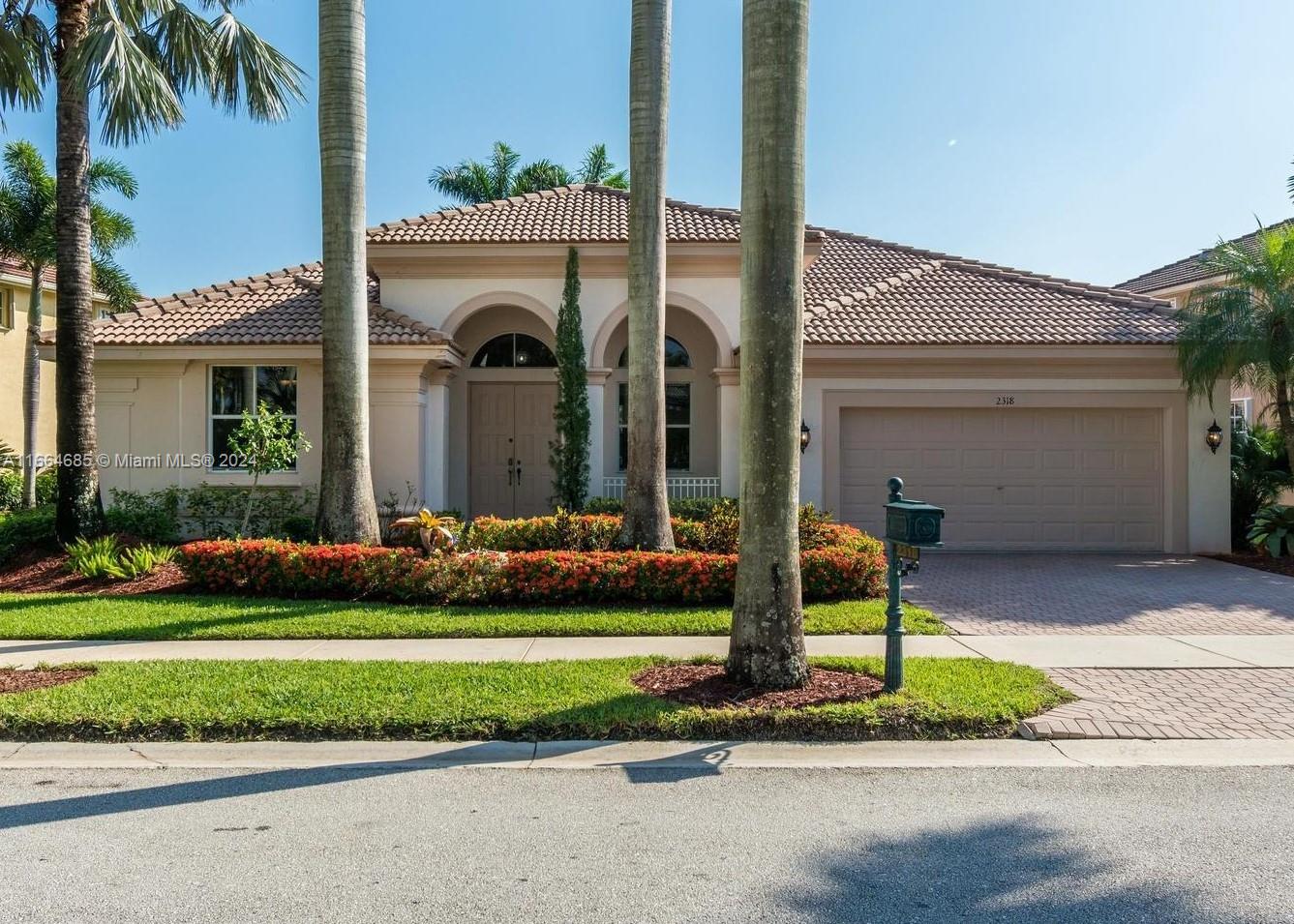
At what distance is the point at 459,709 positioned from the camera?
621 cm

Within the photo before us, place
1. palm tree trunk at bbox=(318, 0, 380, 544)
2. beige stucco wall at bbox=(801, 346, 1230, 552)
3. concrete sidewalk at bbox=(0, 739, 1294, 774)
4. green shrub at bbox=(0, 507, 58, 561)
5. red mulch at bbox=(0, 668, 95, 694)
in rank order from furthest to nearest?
1. beige stucco wall at bbox=(801, 346, 1230, 552)
2. green shrub at bbox=(0, 507, 58, 561)
3. palm tree trunk at bbox=(318, 0, 380, 544)
4. red mulch at bbox=(0, 668, 95, 694)
5. concrete sidewalk at bbox=(0, 739, 1294, 774)

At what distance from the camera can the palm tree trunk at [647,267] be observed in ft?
38.1

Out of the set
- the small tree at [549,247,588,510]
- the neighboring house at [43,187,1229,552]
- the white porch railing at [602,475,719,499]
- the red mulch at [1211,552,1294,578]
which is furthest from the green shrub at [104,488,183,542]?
the red mulch at [1211,552,1294,578]

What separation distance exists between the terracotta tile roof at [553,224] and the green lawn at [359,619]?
25.6 ft

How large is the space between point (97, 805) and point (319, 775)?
3.80 ft

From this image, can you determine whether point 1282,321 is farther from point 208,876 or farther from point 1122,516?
point 208,876

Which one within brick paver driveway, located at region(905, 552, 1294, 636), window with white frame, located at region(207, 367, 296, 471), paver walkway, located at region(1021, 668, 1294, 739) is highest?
window with white frame, located at region(207, 367, 296, 471)

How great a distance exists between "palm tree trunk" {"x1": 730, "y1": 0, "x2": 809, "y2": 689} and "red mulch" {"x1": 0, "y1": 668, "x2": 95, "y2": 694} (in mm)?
5474

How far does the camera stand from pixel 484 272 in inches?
640

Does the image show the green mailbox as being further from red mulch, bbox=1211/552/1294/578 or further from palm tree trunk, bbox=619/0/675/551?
red mulch, bbox=1211/552/1294/578

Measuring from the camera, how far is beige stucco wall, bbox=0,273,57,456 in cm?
2592

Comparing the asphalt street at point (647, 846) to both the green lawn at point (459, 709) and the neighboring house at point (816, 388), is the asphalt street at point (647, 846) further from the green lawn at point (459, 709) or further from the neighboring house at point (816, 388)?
the neighboring house at point (816, 388)

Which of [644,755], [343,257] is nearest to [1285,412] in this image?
[644,755]

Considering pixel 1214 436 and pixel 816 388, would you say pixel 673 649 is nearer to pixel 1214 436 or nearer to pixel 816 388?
pixel 816 388
